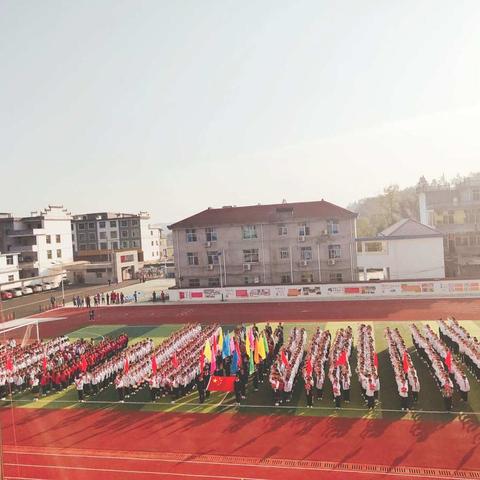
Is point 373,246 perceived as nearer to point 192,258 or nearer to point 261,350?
point 192,258

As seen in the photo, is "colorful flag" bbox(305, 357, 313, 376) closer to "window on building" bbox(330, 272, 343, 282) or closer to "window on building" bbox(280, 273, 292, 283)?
"window on building" bbox(330, 272, 343, 282)

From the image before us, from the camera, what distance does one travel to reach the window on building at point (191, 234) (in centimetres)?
4359

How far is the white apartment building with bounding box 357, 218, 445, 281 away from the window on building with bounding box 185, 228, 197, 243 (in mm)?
14375

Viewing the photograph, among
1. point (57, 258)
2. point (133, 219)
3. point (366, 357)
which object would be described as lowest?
point (366, 357)

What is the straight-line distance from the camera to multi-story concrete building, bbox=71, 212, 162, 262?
241 ft

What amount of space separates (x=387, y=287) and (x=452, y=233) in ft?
48.3

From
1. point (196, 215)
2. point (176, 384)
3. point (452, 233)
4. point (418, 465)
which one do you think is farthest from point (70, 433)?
point (452, 233)

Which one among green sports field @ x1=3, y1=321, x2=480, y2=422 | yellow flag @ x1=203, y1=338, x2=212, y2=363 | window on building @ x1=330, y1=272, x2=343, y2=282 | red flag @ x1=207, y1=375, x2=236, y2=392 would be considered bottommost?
green sports field @ x1=3, y1=321, x2=480, y2=422

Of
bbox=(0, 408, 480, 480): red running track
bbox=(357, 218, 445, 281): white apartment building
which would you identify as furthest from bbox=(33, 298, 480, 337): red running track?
bbox=(0, 408, 480, 480): red running track

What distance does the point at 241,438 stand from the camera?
13.8 metres

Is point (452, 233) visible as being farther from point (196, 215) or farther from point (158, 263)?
point (158, 263)

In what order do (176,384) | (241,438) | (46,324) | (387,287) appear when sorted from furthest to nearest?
1. (387,287)
2. (46,324)
3. (176,384)
4. (241,438)

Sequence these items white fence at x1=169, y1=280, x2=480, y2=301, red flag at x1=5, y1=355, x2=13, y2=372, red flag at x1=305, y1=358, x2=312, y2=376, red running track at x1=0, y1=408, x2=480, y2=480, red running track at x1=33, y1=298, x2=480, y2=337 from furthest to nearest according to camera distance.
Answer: white fence at x1=169, y1=280, x2=480, y2=301, red running track at x1=33, y1=298, x2=480, y2=337, red flag at x1=5, y1=355, x2=13, y2=372, red flag at x1=305, y1=358, x2=312, y2=376, red running track at x1=0, y1=408, x2=480, y2=480

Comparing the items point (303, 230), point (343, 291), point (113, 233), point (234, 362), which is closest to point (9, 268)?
point (113, 233)
